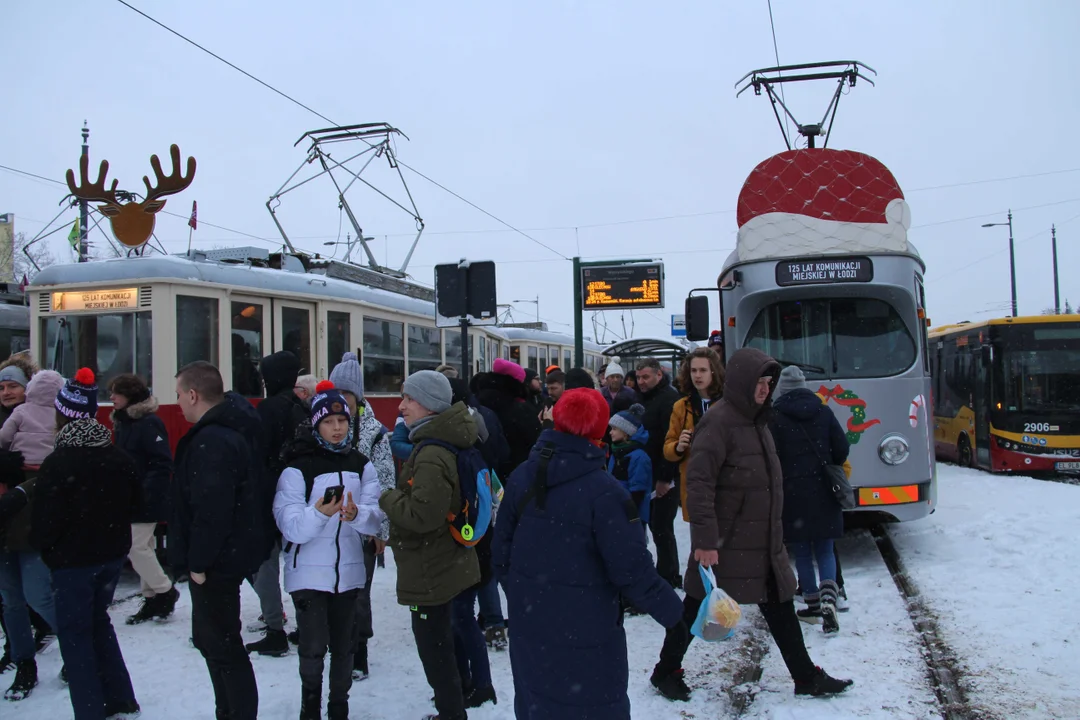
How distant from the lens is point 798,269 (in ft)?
23.5

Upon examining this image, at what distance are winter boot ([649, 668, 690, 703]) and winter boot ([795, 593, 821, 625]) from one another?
1510 mm

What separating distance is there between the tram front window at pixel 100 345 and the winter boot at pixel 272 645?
120 inches

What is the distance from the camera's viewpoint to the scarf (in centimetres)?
406

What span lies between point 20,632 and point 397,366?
232 inches

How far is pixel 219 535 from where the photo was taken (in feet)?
11.8

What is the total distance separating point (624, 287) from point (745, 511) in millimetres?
8746

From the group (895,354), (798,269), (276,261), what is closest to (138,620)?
(276,261)

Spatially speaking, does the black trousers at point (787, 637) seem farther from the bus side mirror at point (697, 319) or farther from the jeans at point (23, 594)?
the bus side mirror at point (697, 319)

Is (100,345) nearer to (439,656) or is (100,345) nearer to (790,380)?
(439,656)

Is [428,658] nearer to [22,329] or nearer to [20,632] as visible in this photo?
[20,632]

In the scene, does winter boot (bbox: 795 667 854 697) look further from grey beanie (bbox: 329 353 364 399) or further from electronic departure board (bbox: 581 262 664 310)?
electronic departure board (bbox: 581 262 664 310)

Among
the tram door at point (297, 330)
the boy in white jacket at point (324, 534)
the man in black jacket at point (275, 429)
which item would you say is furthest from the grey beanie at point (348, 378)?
the tram door at point (297, 330)

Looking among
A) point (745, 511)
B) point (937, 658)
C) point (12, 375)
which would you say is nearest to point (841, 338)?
point (937, 658)

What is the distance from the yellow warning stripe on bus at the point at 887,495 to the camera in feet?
22.6
